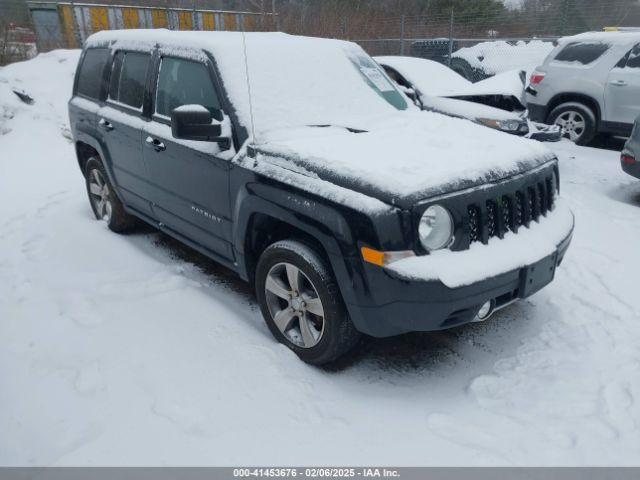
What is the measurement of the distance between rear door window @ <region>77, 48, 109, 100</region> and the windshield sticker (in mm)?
2377

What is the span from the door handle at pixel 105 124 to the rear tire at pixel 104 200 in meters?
0.47

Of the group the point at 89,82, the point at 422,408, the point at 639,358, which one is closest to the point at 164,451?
the point at 422,408

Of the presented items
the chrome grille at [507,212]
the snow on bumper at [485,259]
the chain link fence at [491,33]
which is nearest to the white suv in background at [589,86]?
the chain link fence at [491,33]

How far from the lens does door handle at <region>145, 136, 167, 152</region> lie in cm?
388

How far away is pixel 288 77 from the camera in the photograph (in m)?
3.63

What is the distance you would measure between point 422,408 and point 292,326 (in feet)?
2.93

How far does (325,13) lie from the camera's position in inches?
717

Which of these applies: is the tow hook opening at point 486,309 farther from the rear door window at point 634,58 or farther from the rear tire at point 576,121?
the rear door window at point 634,58

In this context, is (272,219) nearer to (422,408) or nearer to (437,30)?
(422,408)

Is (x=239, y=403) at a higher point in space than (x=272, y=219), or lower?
lower

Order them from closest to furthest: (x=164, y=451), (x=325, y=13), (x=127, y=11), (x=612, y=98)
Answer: (x=164, y=451)
(x=612, y=98)
(x=127, y=11)
(x=325, y=13)

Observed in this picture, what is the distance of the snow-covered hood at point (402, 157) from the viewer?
103 inches

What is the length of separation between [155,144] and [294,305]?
1798 millimetres

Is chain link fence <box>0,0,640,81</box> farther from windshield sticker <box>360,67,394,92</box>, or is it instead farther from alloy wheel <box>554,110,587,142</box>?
windshield sticker <box>360,67,394,92</box>
